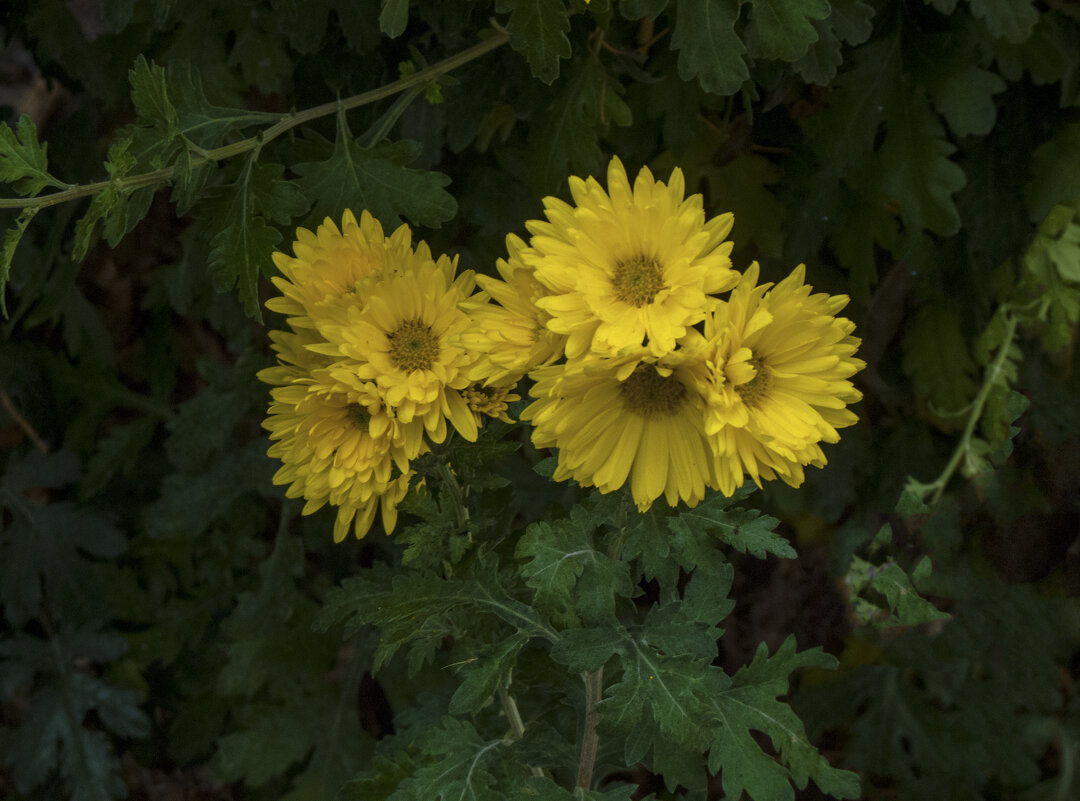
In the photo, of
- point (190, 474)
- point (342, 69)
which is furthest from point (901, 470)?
point (190, 474)

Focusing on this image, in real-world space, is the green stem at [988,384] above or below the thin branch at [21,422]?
above

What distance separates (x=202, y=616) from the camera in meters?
1.94

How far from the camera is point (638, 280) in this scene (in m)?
0.78

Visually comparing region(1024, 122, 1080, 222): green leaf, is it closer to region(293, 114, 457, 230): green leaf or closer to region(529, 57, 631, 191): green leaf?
region(529, 57, 631, 191): green leaf

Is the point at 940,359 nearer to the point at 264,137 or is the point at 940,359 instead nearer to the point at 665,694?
the point at 665,694

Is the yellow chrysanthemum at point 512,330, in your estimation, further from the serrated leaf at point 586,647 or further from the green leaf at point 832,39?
the green leaf at point 832,39

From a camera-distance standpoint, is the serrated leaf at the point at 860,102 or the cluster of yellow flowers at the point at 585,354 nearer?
the cluster of yellow flowers at the point at 585,354

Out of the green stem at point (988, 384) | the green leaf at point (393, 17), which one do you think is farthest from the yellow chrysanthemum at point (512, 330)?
the green stem at point (988, 384)

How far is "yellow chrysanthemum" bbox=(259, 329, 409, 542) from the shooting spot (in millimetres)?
848

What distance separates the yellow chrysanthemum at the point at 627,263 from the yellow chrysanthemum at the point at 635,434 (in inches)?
2.0

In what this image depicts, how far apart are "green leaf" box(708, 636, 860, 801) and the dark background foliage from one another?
0.77 feet

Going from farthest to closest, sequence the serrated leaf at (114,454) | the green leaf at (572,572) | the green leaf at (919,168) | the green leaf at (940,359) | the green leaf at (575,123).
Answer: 1. the serrated leaf at (114,454)
2. the green leaf at (940,359)
3. the green leaf at (919,168)
4. the green leaf at (575,123)
5. the green leaf at (572,572)

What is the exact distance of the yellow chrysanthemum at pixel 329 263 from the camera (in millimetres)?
879

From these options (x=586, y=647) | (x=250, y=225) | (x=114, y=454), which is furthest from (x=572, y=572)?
(x=114, y=454)
